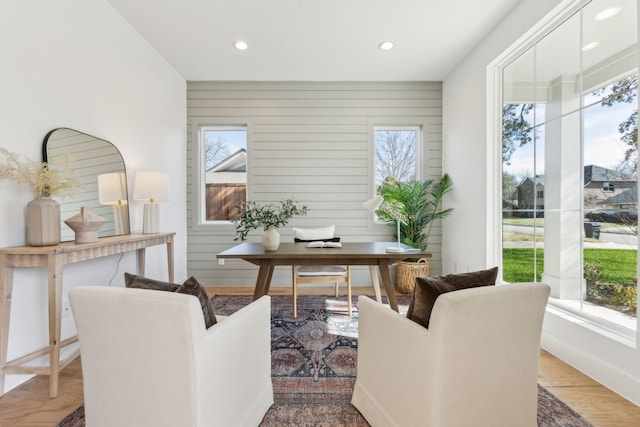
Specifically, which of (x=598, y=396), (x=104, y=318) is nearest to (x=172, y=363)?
(x=104, y=318)

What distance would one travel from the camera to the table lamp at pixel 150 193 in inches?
109

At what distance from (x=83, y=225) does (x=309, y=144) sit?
270 cm

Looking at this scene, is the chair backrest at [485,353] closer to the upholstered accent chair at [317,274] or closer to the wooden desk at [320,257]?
the wooden desk at [320,257]

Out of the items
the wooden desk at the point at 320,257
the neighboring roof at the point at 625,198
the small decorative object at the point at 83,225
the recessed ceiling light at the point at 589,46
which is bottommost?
the wooden desk at the point at 320,257

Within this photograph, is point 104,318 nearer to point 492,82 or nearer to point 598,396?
point 598,396

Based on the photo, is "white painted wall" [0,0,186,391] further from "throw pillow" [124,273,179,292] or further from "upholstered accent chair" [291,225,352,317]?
"upholstered accent chair" [291,225,352,317]

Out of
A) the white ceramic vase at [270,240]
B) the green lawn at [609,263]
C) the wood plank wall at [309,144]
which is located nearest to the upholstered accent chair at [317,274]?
the white ceramic vase at [270,240]

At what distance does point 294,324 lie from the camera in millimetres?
2766

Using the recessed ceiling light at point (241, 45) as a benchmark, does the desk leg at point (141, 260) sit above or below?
below

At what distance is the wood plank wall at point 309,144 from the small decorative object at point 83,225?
6.68ft

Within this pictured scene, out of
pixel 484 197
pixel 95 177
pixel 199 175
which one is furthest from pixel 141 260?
pixel 484 197

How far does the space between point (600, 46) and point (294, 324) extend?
3.07m

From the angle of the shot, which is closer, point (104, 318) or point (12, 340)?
point (104, 318)

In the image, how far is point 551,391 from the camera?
5.83 feet
